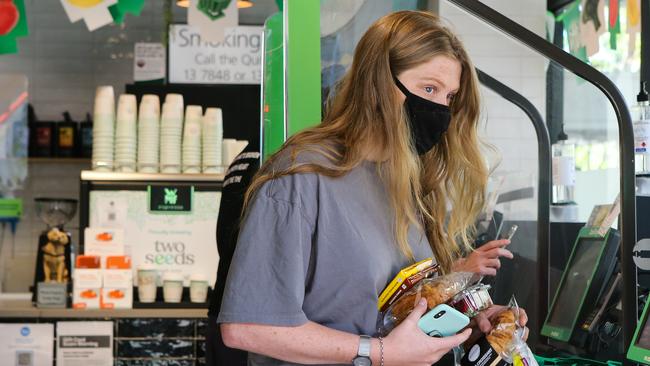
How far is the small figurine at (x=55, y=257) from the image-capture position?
487cm

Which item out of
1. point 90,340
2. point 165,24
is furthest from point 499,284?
point 165,24

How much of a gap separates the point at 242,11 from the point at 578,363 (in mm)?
6554

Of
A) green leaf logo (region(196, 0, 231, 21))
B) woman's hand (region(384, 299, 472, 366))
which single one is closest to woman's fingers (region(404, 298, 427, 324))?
woman's hand (region(384, 299, 472, 366))

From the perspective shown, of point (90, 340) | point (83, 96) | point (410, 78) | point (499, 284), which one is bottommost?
point (90, 340)

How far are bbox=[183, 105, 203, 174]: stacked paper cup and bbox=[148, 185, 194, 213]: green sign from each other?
0.37 ft

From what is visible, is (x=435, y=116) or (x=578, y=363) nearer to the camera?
(x=435, y=116)

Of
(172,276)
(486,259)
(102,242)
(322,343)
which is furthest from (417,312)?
(172,276)

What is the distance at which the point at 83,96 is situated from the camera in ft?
27.9

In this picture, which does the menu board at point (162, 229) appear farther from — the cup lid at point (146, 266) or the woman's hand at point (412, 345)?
the woman's hand at point (412, 345)

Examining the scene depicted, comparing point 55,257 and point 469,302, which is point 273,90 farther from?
point 55,257

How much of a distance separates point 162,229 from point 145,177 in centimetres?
29

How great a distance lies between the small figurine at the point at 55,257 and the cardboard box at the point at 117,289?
297mm

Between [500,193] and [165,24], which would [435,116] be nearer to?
[500,193]

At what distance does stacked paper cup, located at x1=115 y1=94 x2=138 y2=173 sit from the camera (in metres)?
4.93
